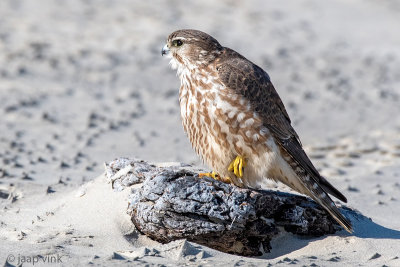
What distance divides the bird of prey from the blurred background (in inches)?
53.7

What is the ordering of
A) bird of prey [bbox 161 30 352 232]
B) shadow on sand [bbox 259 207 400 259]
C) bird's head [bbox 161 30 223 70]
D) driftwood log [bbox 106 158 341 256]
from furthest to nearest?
bird's head [bbox 161 30 223 70] → bird of prey [bbox 161 30 352 232] → shadow on sand [bbox 259 207 400 259] → driftwood log [bbox 106 158 341 256]

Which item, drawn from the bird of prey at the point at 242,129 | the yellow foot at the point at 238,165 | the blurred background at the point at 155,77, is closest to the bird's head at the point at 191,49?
the bird of prey at the point at 242,129

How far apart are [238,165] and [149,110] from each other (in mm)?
3727

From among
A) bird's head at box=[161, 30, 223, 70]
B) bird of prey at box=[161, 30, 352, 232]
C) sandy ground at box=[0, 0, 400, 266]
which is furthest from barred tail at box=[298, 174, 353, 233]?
bird's head at box=[161, 30, 223, 70]

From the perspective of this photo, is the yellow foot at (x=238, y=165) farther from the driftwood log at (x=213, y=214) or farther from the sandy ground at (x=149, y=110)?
the sandy ground at (x=149, y=110)

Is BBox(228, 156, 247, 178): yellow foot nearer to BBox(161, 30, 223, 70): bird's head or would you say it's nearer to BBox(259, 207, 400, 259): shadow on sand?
BBox(259, 207, 400, 259): shadow on sand

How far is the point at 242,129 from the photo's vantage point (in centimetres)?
441

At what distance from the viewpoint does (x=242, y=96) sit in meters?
4.47

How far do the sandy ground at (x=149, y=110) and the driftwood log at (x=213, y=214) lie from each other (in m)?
0.10

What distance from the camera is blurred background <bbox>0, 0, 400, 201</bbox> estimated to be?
680 cm

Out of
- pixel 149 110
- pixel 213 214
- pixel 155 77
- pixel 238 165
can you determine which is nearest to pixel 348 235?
pixel 238 165

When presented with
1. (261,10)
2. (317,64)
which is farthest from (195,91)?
(261,10)

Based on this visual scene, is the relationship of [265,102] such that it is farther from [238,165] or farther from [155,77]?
[155,77]

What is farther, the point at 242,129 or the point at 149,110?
the point at 149,110
